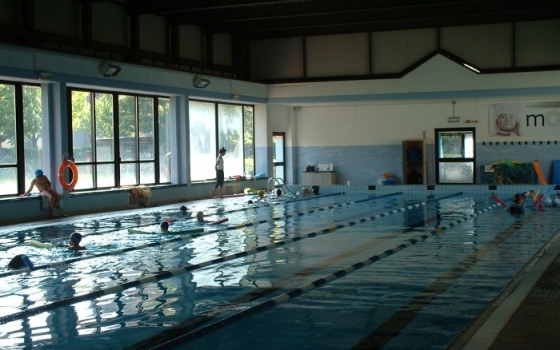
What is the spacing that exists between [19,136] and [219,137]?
827 cm

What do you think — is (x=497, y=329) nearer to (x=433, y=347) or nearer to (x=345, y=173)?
(x=433, y=347)

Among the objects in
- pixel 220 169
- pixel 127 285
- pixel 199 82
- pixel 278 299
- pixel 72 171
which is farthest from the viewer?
pixel 220 169

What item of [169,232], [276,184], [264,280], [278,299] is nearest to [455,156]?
[276,184]

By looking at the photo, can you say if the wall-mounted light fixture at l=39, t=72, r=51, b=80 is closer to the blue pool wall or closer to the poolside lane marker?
the poolside lane marker

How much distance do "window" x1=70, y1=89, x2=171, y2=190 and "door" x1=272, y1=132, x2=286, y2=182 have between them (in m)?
5.47

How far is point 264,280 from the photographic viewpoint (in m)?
7.60

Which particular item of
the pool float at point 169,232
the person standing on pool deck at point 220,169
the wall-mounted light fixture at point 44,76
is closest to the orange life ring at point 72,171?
the wall-mounted light fixture at point 44,76

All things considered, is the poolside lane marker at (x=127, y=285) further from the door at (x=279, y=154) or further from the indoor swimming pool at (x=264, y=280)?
the door at (x=279, y=154)

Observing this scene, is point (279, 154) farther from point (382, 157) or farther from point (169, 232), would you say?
point (169, 232)

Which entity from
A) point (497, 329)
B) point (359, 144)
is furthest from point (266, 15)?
point (497, 329)

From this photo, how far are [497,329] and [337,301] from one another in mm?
1729

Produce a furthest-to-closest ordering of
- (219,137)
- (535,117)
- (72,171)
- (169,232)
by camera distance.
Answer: (219,137) < (535,117) < (72,171) < (169,232)

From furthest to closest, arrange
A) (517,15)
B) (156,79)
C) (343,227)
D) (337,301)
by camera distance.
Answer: (517,15)
(156,79)
(343,227)
(337,301)

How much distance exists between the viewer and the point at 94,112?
17625 mm
